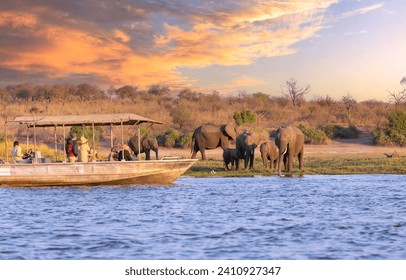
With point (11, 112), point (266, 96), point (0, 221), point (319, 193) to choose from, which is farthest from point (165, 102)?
point (0, 221)

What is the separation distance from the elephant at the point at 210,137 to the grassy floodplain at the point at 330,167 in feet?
5.90

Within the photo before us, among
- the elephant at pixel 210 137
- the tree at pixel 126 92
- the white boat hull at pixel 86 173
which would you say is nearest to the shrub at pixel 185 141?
the elephant at pixel 210 137

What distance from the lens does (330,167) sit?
33.9 meters

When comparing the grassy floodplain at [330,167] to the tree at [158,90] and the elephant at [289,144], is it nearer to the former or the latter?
the elephant at [289,144]

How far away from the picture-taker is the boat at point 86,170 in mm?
27125

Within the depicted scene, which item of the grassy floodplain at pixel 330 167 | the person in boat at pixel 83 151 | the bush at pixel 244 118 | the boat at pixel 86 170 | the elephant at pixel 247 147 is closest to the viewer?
the boat at pixel 86 170

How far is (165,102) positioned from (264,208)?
5560cm

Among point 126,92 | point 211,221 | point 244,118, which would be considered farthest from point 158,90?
point 211,221

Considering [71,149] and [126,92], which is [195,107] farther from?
[71,149]

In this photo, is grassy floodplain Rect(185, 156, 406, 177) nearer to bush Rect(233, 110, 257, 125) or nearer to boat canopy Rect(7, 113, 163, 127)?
boat canopy Rect(7, 113, 163, 127)

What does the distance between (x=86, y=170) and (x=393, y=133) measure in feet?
72.5

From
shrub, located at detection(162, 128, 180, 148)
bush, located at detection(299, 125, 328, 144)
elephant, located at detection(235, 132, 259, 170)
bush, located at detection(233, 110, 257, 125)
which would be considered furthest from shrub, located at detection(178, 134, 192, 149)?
elephant, located at detection(235, 132, 259, 170)

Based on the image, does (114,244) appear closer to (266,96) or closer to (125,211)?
(125,211)

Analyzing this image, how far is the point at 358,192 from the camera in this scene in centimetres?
2573
